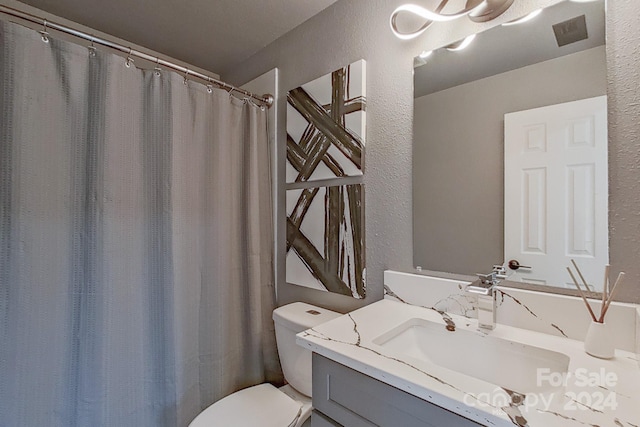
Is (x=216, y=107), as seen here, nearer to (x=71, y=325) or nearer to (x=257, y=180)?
(x=257, y=180)

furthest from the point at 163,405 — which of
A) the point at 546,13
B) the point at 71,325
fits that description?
the point at 546,13

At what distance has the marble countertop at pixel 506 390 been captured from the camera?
0.51 metres

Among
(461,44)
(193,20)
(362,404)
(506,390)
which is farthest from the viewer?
(193,20)

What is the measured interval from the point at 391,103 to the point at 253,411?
139cm

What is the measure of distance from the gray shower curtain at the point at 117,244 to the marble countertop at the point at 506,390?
32.5 inches

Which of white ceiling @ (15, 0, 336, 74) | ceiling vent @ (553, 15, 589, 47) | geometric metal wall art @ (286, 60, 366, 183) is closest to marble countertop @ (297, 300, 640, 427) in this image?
geometric metal wall art @ (286, 60, 366, 183)

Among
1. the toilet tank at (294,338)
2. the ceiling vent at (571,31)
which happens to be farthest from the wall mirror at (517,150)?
the toilet tank at (294,338)

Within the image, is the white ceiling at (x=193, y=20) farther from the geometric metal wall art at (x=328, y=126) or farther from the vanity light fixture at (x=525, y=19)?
the vanity light fixture at (x=525, y=19)

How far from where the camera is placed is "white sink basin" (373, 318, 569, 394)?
749 millimetres

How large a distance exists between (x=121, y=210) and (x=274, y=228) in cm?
78

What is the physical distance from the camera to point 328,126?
143cm

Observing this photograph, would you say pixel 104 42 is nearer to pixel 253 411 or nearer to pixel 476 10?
pixel 476 10

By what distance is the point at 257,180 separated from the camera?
166 cm

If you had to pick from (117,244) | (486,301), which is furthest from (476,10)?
(117,244)
